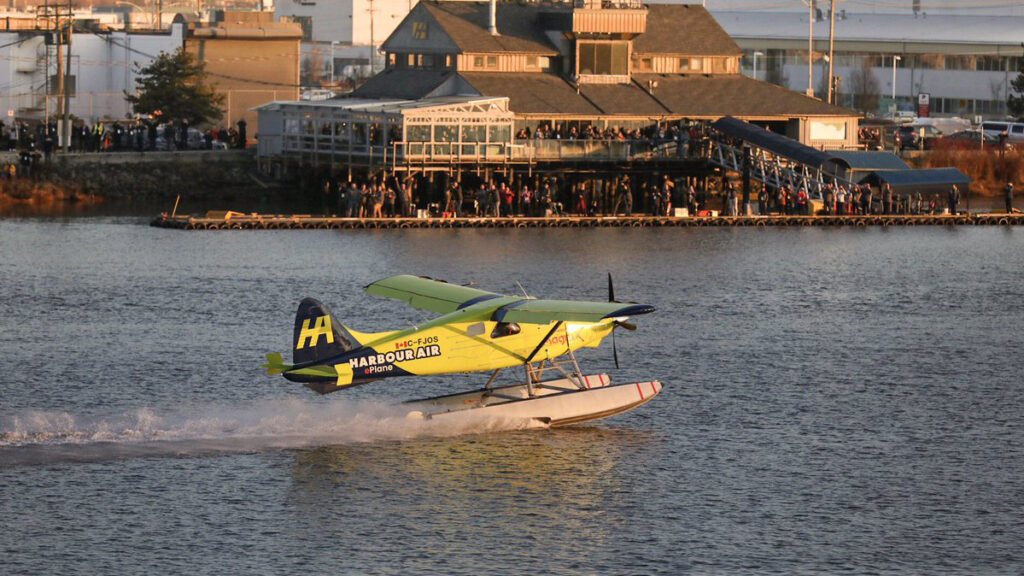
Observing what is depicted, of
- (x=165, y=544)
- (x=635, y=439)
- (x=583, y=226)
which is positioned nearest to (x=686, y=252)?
(x=583, y=226)

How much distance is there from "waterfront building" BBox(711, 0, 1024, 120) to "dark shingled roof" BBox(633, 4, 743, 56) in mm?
40456

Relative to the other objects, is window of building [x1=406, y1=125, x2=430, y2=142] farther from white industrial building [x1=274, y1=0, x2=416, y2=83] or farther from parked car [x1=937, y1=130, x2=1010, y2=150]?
white industrial building [x1=274, y1=0, x2=416, y2=83]

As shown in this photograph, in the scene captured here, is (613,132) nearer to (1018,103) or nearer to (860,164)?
(860,164)

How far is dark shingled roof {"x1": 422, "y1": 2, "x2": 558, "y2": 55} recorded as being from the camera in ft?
279

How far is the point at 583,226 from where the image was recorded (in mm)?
76812

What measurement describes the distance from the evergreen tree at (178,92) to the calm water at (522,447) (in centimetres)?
3496

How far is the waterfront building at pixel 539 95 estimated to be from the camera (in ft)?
258

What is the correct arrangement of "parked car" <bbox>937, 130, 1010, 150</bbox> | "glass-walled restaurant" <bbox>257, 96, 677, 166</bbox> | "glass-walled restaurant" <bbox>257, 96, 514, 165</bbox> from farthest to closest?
"parked car" <bbox>937, 130, 1010, 150</bbox> → "glass-walled restaurant" <bbox>257, 96, 677, 166</bbox> → "glass-walled restaurant" <bbox>257, 96, 514, 165</bbox>

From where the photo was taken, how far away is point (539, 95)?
8350 centimetres

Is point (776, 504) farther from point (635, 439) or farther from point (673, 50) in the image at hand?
point (673, 50)

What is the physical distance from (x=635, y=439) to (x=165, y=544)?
1112 cm

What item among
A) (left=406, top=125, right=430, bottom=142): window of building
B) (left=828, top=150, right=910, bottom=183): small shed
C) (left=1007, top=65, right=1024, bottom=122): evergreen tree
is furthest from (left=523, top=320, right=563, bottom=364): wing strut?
(left=1007, top=65, right=1024, bottom=122): evergreen tree

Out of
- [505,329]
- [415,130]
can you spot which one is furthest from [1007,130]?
[505,329]

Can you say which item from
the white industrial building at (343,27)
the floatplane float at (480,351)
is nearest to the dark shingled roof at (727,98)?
the floatplane float at (480,351)
